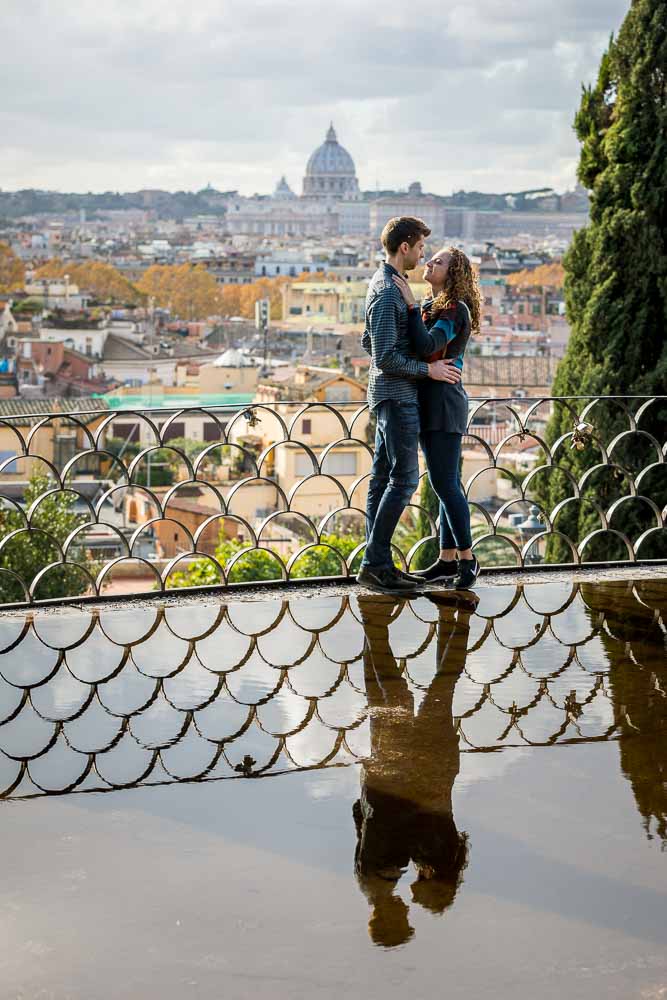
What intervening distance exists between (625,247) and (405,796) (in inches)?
194

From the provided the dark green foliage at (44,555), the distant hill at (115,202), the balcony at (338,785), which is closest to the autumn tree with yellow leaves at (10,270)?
the distant hill at (115,202)

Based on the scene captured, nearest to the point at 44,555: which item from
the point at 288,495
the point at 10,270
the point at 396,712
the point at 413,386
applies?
the point at 288,495

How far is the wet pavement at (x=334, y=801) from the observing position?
6.20 feet

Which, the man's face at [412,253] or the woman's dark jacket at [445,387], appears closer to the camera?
the man's face at [412,253]

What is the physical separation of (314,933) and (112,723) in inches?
38.5

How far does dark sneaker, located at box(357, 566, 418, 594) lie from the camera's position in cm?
383

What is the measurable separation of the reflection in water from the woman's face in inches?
33.2

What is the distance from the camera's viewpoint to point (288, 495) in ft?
46.5

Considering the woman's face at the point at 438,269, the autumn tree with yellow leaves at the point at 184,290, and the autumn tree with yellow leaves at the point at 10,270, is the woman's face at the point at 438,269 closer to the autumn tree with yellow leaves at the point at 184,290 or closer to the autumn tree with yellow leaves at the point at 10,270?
the autumn tree with yellow leaves at the point at 10,270

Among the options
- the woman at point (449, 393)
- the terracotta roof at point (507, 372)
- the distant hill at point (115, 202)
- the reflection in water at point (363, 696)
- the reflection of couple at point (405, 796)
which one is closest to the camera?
the reflection of couple at point (405, 796)

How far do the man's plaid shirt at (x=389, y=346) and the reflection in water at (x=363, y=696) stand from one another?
57 cm

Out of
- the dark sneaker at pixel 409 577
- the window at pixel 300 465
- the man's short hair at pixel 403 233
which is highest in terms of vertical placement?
the man's short hair at pixel 403 233

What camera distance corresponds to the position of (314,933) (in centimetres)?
195

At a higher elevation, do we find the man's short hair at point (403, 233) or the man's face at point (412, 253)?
the man's short hair at point (403, 233)
